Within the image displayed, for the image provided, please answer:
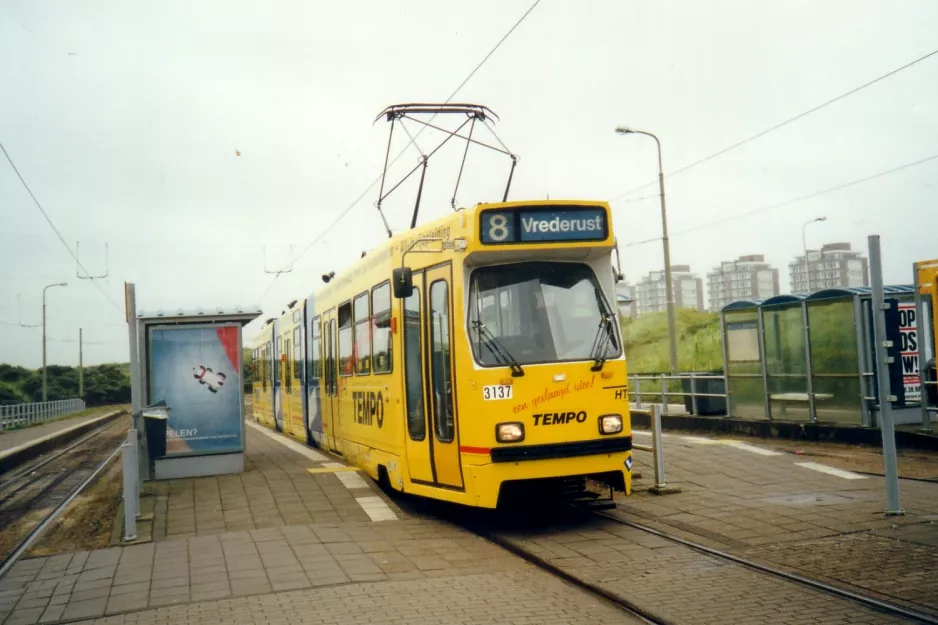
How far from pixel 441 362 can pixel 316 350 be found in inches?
315

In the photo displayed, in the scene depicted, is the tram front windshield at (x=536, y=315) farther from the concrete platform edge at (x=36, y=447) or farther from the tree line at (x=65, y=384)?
the tree line at (x=65, y=384)

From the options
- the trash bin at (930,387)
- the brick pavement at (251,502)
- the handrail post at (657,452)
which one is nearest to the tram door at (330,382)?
the brick pavement at (251,502)

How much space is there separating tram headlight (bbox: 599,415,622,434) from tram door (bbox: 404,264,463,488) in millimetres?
1463

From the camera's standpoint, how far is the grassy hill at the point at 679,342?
142ft

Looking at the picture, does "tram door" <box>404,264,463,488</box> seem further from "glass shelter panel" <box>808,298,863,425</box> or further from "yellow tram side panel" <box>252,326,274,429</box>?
"yellow tram side panel" <box>252,326,274,429</box>

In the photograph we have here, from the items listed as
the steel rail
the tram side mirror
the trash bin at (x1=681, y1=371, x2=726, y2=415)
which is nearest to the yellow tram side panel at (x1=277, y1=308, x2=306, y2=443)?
the steel rail

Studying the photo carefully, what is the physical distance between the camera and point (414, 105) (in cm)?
1355

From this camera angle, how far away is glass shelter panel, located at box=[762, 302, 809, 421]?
17.8 m

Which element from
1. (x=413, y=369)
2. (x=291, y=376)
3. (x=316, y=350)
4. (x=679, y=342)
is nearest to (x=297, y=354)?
(x=291, y=376)

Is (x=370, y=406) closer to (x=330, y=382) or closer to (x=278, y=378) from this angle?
(x=330, y=382)

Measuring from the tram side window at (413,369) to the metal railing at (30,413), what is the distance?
104 feet

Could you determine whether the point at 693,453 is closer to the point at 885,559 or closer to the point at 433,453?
the point at 433,453

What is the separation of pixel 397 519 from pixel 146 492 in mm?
3986

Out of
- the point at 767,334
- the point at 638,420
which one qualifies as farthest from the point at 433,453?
the point at 638,420
